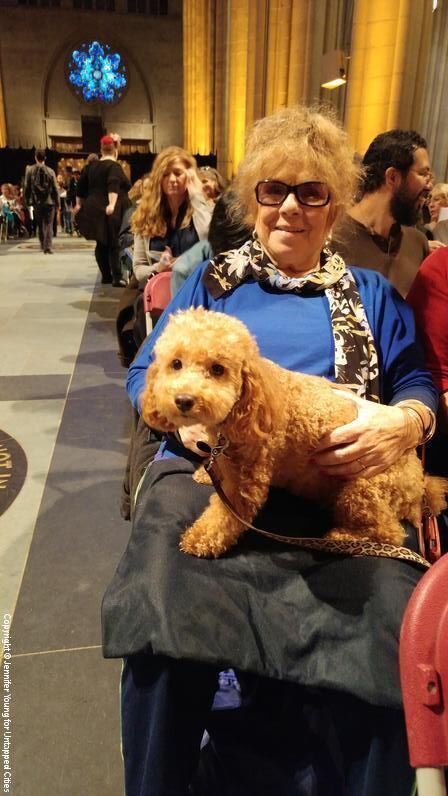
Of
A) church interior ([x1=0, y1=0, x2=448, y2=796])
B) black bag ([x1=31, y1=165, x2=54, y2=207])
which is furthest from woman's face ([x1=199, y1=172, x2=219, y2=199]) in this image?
black bag ([x1=31, y1=165, x2=54, y2=207])

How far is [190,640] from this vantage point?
1120mm

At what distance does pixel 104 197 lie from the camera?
26.3 feet

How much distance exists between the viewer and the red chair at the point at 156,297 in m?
3.04

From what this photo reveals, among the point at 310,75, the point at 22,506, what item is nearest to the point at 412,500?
the point at 22,506

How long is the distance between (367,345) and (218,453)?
60 centimetres

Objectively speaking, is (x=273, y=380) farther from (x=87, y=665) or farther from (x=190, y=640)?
(x=87, y=665)

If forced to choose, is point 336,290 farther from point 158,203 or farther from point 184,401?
point 158,203

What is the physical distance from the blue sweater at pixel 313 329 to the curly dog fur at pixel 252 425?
0.71 feet

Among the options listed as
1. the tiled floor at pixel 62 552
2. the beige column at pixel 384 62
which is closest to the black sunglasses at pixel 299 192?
the tiled floor at pixel 62 552

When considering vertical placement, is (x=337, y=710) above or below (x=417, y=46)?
below

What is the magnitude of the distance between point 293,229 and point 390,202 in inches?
48.8

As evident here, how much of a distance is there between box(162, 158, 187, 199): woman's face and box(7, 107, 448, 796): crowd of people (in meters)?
1.78

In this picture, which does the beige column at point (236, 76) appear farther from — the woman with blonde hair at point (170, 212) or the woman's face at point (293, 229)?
the woman's face at point (293, 229)

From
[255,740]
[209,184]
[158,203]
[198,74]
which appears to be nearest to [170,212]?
[158,203]
